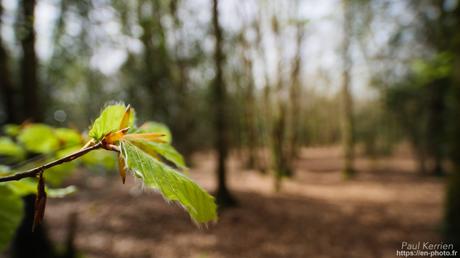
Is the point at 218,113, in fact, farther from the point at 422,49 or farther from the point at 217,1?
the point at 422,49

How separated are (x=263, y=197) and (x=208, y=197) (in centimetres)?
1074

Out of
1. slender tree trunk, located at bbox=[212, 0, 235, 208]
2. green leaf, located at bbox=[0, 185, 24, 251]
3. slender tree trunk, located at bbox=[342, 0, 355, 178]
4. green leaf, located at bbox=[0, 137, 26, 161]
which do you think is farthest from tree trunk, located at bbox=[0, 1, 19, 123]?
slender tree trunk, located at bbox=[342, 0, 355, 178]

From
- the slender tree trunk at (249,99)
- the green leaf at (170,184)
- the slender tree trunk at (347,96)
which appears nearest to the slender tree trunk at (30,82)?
the green leaf at (170,184)

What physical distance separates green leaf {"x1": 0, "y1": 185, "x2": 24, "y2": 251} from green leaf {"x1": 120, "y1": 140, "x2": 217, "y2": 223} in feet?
2.13

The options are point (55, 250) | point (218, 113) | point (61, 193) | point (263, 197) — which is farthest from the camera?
point (263, 197)

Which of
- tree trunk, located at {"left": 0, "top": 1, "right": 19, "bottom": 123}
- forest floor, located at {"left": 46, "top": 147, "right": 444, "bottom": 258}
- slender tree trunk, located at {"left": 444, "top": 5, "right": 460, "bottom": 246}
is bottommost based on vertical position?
Result: forest floor, located at {"left": 46, "top": 147, "right": 444, "bottom": 258}

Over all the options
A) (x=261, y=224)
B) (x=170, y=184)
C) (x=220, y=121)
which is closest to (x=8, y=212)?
(x=170, y=184)

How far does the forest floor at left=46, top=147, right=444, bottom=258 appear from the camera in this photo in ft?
21.7

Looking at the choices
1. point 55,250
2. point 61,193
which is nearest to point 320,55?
point 55,250

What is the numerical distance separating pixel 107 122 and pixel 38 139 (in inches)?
36.3

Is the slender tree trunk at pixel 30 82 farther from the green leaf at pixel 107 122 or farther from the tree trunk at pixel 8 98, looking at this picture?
the green leaf at pixel 107 122

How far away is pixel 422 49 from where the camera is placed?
14656 mm

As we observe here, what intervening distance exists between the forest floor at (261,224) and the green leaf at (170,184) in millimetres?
6257

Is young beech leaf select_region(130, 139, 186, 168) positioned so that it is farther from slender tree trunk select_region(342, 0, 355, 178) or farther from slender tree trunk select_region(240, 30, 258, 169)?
slender tree trunk select_region(342, 0, 355, 178)
